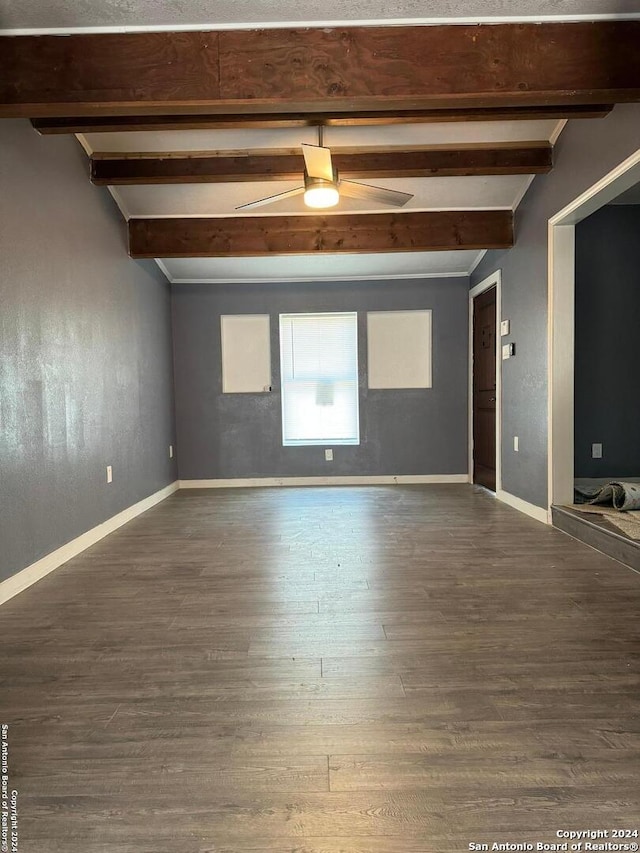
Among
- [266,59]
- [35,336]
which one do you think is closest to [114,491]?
[35,336]

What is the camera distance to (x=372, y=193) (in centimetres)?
363

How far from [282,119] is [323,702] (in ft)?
10.2

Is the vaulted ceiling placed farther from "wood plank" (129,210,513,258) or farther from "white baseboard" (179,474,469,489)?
"white baseboard" (179,474,469,489)

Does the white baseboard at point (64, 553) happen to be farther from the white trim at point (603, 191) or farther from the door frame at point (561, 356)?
the white trim at point (603, 191)

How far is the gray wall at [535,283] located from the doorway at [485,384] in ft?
0.73

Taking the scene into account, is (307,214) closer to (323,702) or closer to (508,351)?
(508,351)

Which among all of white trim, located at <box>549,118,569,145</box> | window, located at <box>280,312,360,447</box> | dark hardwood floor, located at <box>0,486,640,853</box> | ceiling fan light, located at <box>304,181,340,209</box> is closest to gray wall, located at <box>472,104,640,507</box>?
white trim, located at <box>549,118,569,145</box>

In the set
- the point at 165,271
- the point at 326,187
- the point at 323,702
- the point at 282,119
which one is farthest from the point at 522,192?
the point at 323,702

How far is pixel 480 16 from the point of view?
101 inches

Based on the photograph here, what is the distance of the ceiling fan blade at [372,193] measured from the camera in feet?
11.6

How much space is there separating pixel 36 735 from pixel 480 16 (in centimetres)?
342

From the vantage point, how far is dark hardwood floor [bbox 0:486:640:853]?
1.23m

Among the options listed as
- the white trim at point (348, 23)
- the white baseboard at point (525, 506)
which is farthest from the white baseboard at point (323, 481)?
A: the white trim at point (348, 23)

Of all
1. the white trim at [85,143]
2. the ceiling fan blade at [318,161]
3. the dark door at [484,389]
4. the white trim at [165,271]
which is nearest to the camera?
the ceiling fan blade at [318,161]
